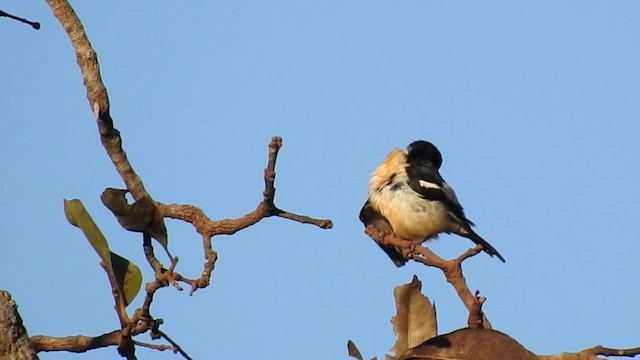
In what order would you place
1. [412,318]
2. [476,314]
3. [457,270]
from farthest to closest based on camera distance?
[457,270], [412,318], [476,314]

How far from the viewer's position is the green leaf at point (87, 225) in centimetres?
230

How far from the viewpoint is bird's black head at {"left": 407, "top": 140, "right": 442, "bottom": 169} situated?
907 cm

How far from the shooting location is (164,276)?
237cm

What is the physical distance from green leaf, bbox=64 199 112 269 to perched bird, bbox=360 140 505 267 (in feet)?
19.4

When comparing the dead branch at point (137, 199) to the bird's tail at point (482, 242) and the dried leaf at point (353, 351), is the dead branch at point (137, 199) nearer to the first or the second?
the dried leaf at point (353, 351)

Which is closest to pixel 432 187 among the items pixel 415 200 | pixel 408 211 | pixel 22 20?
pixel 415 200

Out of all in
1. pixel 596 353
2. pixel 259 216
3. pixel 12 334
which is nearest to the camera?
pixel 12 334

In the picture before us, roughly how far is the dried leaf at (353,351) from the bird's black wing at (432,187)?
6.53 m

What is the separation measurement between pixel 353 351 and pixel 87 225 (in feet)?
2.03

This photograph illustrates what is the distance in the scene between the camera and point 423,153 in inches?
358

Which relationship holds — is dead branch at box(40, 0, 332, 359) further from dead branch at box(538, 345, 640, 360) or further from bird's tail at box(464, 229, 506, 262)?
bird's tail at box(464, 229, 506, 262)

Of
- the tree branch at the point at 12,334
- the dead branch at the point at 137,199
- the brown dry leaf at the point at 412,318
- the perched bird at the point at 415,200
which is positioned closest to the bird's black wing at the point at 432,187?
the perched bird at the point at 415,200

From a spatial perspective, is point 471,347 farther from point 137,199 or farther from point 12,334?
point 137,199

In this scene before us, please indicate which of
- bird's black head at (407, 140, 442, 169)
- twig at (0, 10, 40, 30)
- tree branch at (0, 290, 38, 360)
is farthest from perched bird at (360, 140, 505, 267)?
tree branch at (0, 290, 38, 360)
